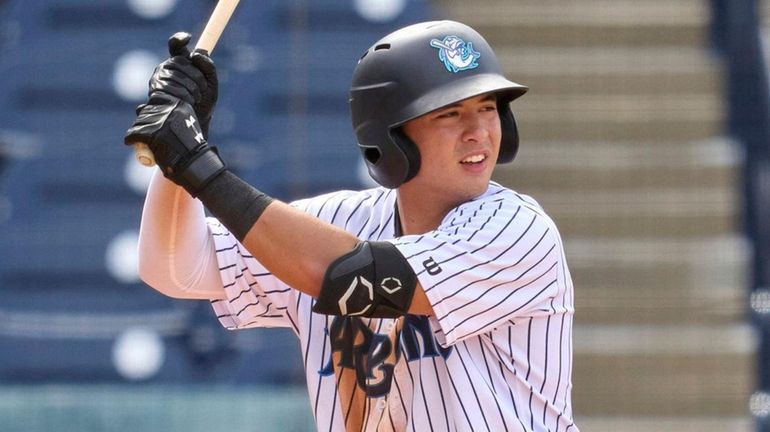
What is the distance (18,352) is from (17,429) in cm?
35

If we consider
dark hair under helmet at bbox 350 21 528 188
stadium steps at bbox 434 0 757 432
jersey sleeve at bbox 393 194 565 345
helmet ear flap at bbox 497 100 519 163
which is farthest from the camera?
stadium steps at bbox 434 0 757 432

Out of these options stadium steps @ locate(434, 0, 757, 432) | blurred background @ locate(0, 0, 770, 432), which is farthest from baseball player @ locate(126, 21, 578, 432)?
stadium steps @ locate(434, 0, 757, 432)

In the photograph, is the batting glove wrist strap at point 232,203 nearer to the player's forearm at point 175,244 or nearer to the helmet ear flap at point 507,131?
the player's forearm at point 175,244

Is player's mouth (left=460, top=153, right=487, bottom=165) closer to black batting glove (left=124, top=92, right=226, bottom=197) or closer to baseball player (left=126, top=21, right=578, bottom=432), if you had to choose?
baseball player (left=126, top=21, right=578, bottom=432)

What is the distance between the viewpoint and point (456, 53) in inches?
102

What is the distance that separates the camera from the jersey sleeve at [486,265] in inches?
96.3

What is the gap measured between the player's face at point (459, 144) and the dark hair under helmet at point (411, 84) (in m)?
0.03

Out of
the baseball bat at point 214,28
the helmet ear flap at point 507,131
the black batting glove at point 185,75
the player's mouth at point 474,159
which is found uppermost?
the baseball bat at point 214,28

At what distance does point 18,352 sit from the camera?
488 centimetres

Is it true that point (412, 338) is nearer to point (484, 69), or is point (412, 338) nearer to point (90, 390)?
point (484, 69)

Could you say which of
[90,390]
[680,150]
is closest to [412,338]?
[90,390]

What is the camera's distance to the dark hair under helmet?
8.39 ft

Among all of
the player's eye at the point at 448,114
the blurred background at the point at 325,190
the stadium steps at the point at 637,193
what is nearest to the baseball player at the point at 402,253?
the player's eye at the point at 448,114

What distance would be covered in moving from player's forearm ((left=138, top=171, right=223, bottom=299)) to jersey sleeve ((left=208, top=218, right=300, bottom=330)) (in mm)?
29
